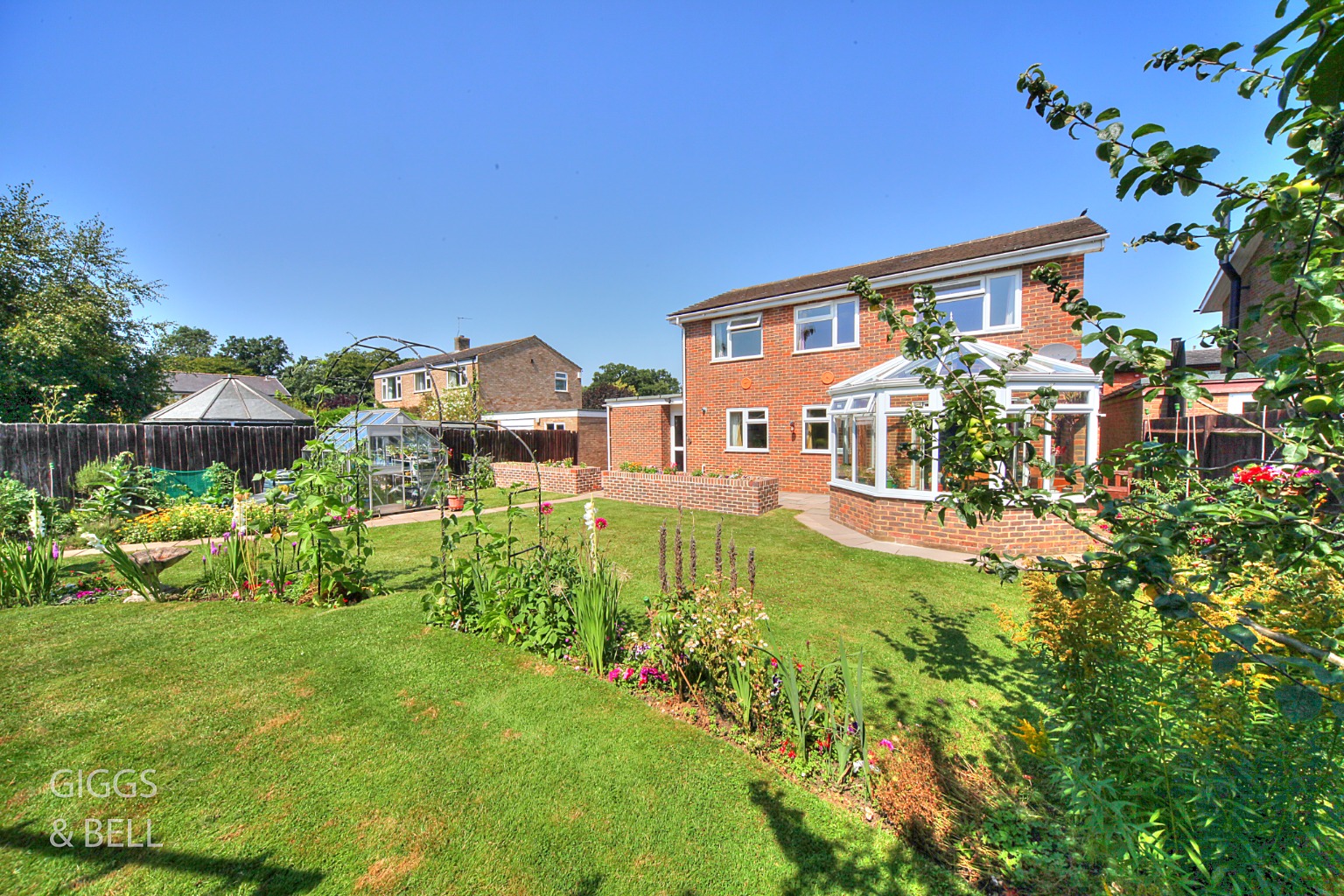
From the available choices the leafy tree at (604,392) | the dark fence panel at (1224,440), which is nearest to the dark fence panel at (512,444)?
the dark fence panel at (1224,440)

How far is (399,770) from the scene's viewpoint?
2865mm

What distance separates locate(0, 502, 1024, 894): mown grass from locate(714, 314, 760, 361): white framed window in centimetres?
1130

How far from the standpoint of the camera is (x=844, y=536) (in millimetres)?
9031

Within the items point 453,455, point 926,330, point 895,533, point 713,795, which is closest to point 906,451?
point 926,330

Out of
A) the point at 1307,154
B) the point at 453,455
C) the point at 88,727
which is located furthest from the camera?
the point at 453,455

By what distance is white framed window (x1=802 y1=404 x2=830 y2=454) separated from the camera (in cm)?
1396

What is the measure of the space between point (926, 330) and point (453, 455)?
18.6 metres

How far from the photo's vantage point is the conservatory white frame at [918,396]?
312 inches

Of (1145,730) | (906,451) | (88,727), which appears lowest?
(88,727)

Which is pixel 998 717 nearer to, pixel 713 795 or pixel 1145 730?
pixel 1145 730

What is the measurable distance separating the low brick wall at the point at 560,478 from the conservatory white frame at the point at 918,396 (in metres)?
8.06

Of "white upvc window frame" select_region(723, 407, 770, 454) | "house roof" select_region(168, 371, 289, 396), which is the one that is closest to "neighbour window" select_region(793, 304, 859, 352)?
"white upvc window frame" select_region(723, 407, 770, 454)

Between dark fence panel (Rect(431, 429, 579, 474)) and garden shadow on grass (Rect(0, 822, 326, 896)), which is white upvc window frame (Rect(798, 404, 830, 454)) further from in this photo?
garden shadow on grass (Rect(0, 822, 326, 896))

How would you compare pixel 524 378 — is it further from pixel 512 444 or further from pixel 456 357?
pixel 512 444
